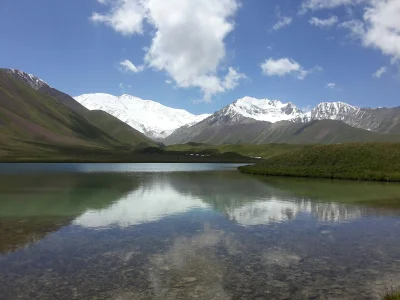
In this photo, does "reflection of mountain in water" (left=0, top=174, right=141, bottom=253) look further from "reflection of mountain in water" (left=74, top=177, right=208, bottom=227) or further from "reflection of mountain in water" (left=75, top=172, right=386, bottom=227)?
"reflection of mountain in water" (left=75, top=172, right=386, bottom=227)

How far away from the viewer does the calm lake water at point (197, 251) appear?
15.7 metres

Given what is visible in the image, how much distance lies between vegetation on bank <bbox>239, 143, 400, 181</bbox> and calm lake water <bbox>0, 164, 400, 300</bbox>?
4199 centimetres

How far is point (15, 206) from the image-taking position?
39250mm

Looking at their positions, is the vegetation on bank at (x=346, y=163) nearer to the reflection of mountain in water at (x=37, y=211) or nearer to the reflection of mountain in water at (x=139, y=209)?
the reflection of mountain in water at (x=139, y=209)

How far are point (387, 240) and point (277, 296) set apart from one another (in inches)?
532

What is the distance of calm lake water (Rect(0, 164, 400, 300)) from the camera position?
15672mm

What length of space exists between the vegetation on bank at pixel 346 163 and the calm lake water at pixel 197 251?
A: 4199 cm

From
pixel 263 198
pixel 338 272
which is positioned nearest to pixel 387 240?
pixel 338 272

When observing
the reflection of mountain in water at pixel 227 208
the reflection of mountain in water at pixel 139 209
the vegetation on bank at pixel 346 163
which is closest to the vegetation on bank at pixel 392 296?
the reflection of mountain in water at pixel 227 208

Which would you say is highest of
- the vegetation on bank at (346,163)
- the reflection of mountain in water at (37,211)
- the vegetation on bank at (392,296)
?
the vegetation on bank at (346,163)

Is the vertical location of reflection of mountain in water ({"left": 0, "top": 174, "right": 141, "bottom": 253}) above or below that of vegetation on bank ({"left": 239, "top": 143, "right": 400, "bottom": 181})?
below

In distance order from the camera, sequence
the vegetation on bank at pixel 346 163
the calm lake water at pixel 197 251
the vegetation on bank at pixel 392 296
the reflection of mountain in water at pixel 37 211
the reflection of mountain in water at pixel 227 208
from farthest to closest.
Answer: the vegetation on bank at pixel 346 163 → the reflection of mountain in water at pixel 227 208 → the reflection of mountain in water at pixel 37 211 → the calm lake water at pixel 197 251 → the vegetation on bank at pixel 392 296

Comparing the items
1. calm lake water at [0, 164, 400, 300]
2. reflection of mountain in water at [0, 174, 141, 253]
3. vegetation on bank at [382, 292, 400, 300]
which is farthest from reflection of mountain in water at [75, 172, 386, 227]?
vegetation on bank at [382, 292, 400, 300]

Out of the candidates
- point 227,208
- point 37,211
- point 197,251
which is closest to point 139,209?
point 227,208
